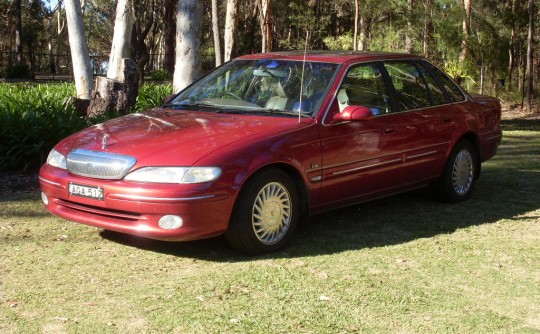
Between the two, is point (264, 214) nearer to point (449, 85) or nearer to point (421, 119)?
point (421, 119)

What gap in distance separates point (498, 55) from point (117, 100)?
12.0 meters

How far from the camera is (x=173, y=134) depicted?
5.75 metres

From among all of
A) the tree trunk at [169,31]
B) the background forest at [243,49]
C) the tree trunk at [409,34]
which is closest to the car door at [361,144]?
the background forest at [243,49]

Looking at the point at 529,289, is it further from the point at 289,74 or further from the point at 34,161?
the point at 34,161

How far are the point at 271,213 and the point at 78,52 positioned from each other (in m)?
10.0

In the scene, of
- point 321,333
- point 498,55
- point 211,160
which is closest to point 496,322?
point 321,333

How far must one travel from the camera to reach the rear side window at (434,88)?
7586 mm

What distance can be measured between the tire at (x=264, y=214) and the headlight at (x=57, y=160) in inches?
57.0

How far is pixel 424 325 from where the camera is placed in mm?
4414

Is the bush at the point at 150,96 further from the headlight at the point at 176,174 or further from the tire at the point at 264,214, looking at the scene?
the headlight at the point at 176,174

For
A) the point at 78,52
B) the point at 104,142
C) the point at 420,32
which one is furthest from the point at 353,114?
the point at 420,32

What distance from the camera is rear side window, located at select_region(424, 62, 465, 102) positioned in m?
7.82

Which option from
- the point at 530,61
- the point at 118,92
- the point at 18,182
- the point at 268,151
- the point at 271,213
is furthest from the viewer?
the point at 530,61

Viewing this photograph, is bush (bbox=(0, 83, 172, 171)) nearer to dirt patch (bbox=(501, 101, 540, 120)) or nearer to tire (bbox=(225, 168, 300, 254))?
tire (bbox=(225, 168, 300, 254))
